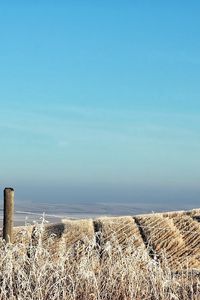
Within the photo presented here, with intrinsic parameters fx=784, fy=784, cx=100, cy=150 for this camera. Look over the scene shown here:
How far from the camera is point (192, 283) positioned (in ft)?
28.1

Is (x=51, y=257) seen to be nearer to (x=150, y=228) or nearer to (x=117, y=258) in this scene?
(x=117, y=258)

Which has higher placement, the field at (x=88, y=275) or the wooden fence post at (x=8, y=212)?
the wooden fence post at (x=8, y=212)

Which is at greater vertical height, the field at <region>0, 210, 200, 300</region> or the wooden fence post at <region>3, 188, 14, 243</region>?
the wooden fence post at <region>3, 188, 14, 243</region>

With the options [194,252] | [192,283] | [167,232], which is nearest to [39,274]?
[192,283]

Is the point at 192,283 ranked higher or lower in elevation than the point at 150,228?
lower

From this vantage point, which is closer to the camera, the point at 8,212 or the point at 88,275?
the point at 88,275

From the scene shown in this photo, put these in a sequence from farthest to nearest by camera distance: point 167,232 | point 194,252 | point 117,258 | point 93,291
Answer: point 167,232 → point 194,252 → point 117,258 → point 93,291

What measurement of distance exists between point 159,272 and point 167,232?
6.39 m

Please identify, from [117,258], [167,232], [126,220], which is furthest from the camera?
[126,220]

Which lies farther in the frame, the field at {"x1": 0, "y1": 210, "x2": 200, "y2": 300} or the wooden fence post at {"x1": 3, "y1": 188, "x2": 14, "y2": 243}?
the wooden fence post at {"x1": 3, "y1": 188, "x2": 14, "y2": 243}

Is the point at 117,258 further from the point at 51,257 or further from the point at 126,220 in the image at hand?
the point at 126,220

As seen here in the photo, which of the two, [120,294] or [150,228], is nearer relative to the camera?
[120,294]

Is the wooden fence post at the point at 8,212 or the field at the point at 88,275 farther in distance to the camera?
the wooden fence post at the point at 8,212

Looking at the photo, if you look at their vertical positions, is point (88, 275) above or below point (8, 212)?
below
